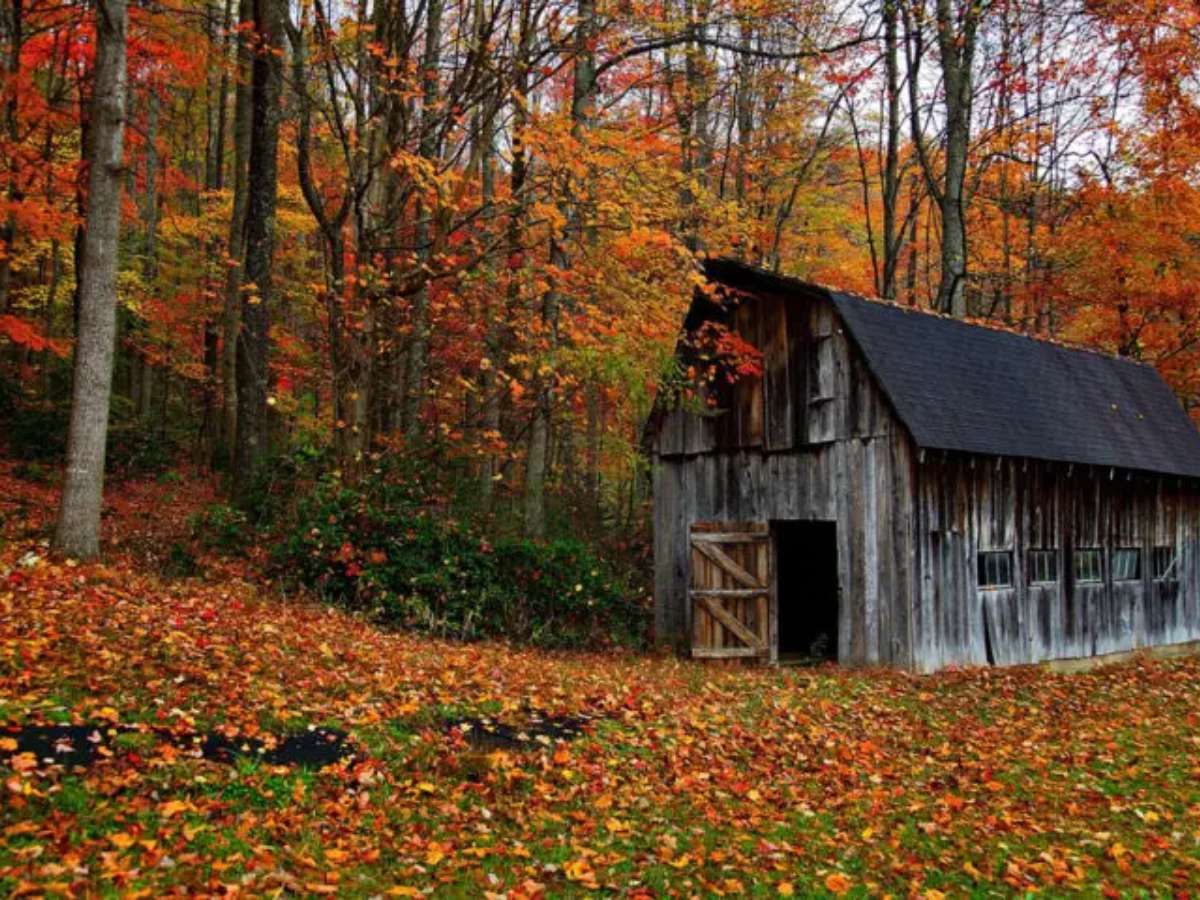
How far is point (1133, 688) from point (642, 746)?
33.5 feet

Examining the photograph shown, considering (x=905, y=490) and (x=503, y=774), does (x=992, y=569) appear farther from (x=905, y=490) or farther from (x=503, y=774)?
(x=503, y=774)

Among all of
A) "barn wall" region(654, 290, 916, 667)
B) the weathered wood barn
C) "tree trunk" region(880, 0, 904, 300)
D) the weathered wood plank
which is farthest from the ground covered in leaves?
"tree trunk" region(880, 0, 904, 300)

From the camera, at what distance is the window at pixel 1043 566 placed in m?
16.5

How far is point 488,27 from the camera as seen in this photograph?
13969 mm

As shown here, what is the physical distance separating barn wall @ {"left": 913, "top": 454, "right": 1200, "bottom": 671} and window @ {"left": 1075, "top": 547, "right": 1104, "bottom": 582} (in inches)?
5.7

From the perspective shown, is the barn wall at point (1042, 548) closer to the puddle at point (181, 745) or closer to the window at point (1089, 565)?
the window at point (1089, 565)

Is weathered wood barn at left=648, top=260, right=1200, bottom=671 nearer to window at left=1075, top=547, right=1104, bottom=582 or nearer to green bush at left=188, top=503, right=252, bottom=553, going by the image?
window at left=1075, top=547, right=1104, bottom=582

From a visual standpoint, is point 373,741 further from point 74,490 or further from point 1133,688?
point 1133,688

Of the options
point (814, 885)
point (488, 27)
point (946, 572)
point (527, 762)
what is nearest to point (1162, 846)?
point (814, 885)

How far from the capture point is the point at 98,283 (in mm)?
11172

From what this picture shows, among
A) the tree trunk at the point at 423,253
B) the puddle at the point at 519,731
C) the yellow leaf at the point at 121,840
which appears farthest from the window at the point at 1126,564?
the yellow leaf at the point at 121,840

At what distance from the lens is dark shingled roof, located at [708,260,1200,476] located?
14.7m

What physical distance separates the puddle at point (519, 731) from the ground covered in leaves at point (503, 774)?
38mm

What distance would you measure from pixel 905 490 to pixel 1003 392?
12.3 feet
